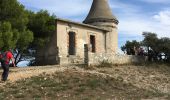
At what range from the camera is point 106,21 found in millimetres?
37750

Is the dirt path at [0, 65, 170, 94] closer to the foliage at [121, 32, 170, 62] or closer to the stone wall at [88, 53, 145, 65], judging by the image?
the stone wall at [88, 53, 145, 65]

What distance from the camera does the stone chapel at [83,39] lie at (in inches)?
1186

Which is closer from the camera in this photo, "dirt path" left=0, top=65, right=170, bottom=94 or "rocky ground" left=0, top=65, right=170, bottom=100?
"rocky ground" left=0, top=65, right=170, bottom=100

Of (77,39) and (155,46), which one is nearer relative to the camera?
(77,39)

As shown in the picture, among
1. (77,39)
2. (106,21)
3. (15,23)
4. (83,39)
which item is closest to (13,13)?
(15,23)

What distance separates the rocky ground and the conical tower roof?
9.17 m

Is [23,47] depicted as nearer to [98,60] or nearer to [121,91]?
[98,60]

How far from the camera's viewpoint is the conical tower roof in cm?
3772

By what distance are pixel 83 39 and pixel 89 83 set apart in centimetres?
1233

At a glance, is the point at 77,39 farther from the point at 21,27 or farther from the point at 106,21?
the point at 21,27

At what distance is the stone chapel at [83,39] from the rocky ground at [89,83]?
267cm

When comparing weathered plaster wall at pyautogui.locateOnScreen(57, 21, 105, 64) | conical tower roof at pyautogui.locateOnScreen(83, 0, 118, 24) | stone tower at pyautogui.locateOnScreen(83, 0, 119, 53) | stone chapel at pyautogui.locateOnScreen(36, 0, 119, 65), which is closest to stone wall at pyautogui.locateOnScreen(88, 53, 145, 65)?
stone chapel at pyautogui.locateOnScreen(36, 0, 119, 65)

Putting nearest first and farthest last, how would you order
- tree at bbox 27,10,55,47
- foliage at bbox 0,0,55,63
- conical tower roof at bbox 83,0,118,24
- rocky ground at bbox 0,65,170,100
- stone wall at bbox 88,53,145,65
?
rocky ground at bbox 0,65,170,100 → foliage at bbox 0,0,55,63 → stone wall at bbox 88,53,145,65 → tree at bbox 27,10,55,47 → conical tower roof at bbox 83,0,118,24

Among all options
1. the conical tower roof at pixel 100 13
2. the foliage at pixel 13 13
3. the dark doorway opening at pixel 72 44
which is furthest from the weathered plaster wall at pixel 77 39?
the foliage at pixel 13 13
